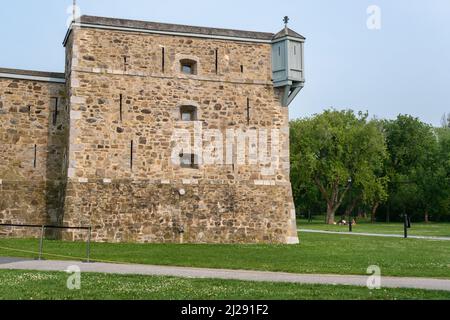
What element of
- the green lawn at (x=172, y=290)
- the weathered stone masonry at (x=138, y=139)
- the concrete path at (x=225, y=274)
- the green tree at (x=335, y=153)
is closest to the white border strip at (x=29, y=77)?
the weathered stone masonry at (x=138, y=139)

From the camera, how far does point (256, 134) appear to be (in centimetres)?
2112

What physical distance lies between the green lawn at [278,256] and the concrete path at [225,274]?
83cm

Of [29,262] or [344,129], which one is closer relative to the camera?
[29,262]

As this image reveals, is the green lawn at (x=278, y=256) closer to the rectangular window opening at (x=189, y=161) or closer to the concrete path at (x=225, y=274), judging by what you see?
the concrete path at (x=225, y=274)

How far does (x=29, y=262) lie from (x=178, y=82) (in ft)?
32.8

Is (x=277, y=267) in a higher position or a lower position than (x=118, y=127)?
lower

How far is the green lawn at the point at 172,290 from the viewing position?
26.2 ft

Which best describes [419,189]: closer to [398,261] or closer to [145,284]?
[398,261]

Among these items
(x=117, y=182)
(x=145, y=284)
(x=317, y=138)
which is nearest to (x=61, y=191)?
(x=117, y=182)

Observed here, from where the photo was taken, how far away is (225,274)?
1097 cm

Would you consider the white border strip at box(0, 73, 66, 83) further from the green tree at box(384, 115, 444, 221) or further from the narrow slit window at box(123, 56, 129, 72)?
the green tree at box(384, 115, 444, 221)

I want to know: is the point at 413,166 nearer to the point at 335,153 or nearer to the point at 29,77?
the point at 335,153

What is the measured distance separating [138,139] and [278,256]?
7284 mm

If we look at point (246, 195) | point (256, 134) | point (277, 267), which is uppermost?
point (256, 134)
